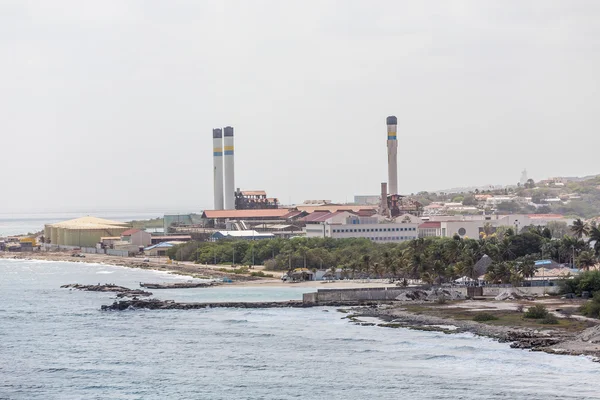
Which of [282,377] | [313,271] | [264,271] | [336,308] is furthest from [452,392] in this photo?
[264,271]

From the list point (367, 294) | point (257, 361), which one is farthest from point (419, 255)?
point (257, 361)

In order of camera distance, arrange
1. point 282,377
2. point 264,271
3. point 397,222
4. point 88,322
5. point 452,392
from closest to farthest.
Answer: point 452,392 < point 282,377 < point 88,322 < point 264,271 < point 397,222

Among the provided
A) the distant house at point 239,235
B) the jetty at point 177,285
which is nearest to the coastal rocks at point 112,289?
the jetty at point 177,285

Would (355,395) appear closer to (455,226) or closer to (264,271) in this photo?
(264,271)

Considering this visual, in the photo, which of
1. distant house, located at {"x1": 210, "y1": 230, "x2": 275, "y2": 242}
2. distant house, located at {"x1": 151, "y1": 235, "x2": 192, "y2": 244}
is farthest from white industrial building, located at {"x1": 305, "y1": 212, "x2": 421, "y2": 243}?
distant house, located at {"x1": 151, "y1": 235, "x2": 192, "y2": 244}

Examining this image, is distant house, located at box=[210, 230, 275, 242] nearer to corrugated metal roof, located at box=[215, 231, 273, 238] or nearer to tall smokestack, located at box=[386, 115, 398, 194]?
corrugated metal roof, located at box=[215, 231, 273, 238]

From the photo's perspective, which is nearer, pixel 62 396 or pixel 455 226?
pixel 62 396
